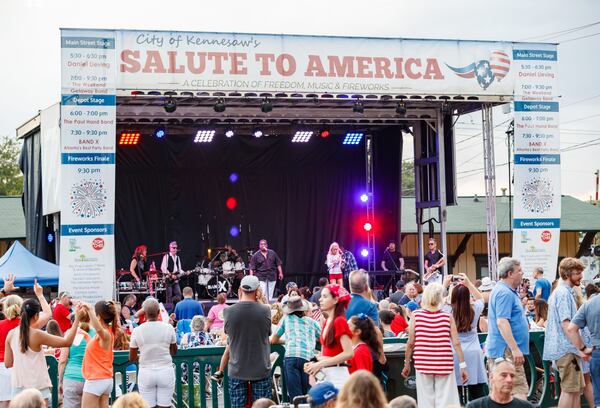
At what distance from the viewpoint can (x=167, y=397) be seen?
33.3ft

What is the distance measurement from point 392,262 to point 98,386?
53.3ft

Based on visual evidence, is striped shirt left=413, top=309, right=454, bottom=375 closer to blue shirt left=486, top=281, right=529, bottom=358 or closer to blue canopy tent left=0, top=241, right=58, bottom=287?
blue shirt left=486, top=281, right=529, bottom=358

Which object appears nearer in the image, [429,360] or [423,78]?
[429,360]

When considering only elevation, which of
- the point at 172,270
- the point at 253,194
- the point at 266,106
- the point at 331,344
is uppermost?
the point at 266,106

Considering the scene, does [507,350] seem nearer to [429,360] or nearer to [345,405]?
[429,360]

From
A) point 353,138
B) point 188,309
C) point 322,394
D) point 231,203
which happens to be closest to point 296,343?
point 322,394

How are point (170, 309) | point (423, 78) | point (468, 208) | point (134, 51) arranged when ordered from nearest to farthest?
point (134, 51), point (423, 78), point (170, 309), point (468, 208)

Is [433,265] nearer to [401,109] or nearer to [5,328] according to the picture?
[401,109]

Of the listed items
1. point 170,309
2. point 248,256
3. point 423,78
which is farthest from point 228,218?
point 423,78

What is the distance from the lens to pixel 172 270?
2420 centimetres

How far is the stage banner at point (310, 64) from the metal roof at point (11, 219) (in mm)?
15181

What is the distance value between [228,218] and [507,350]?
17.0 metres

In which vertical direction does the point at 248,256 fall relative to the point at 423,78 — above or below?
below

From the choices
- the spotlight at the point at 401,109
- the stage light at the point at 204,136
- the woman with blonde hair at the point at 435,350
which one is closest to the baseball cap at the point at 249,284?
the woman with blonde hair at the point at 435,350
